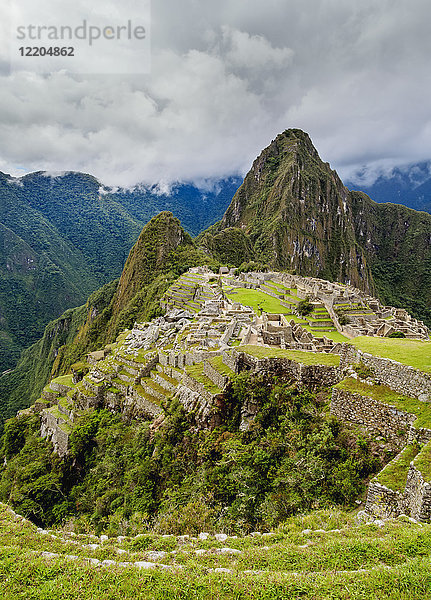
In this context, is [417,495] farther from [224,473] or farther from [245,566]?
[224,473]

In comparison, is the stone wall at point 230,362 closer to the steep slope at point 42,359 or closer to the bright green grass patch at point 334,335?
the bright green grass patch at point 334,335

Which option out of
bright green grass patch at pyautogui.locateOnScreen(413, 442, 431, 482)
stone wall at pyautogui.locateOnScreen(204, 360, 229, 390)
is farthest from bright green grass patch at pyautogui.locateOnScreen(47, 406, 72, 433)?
bright green grass patch at pyautogui.locateOnScreen(413, 442, 431, 482)

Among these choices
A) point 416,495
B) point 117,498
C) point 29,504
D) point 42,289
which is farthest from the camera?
point 42,289

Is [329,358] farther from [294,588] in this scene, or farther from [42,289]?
[42,289]

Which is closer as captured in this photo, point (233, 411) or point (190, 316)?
point (233, 411)

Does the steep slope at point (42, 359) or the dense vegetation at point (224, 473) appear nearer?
the dense vegetation at point (224, 473)

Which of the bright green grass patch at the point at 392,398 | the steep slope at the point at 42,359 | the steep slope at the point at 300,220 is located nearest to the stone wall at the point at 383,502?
the bright green grass patch at the point at 392,398

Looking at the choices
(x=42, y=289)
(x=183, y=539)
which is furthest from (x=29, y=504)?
(x=42, y=289)
